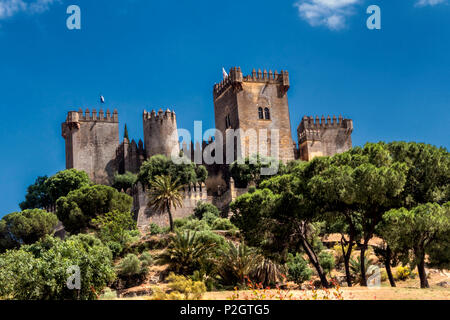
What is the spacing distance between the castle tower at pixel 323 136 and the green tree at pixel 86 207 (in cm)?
2126

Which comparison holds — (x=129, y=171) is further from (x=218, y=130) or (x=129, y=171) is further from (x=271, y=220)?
(x=271, y=220)

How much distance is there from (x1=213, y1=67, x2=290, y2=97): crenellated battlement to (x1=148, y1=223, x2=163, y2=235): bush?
18.6 m

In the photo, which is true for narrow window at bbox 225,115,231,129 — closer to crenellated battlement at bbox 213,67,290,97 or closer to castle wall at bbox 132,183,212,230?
crenellated battlement at bbox 213,67,290,97

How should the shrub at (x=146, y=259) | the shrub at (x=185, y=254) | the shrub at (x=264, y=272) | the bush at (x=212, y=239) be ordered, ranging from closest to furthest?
the shrub at (x=264, y=272), the shrub at (x=185, y=254), the bush at (x=212, y=239), the shrub at (x=146, y=259)

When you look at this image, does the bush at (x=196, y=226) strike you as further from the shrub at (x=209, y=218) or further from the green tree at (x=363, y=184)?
the green tree at (x=363, y=184)

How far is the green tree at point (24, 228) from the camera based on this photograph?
4781 centimetres

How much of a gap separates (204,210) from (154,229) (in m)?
5.43

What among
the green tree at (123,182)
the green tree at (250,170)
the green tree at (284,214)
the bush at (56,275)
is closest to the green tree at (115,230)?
the bush at (56,275)

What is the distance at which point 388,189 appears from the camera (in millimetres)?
22953

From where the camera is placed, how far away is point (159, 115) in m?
58.9

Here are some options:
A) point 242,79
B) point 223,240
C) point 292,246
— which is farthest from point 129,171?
Answer: point 292,246

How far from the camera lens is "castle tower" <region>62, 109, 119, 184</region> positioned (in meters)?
58.5

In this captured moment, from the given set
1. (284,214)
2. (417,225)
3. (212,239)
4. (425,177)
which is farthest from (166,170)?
(417,225)

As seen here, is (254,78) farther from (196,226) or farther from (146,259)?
(146,259)
